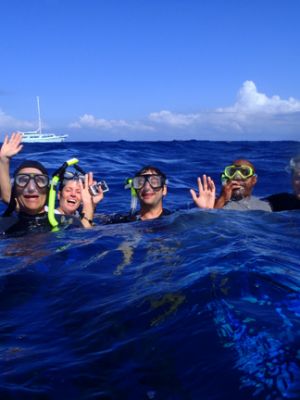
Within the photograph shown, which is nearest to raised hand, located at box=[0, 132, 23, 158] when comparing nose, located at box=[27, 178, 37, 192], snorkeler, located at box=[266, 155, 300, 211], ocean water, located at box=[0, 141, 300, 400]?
nose, located at box=[27, 178, 37, 192]

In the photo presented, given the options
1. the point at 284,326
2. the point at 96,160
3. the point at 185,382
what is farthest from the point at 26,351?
the point at 96,160

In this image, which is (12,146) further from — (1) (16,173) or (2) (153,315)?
(2) (153,315)

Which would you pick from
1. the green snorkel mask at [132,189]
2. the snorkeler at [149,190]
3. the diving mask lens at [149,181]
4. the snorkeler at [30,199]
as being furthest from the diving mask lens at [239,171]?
the snorkeler at [30,199]

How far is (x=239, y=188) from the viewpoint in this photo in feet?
22.0

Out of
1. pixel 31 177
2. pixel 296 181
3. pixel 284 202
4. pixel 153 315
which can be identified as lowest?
pixel 153 315

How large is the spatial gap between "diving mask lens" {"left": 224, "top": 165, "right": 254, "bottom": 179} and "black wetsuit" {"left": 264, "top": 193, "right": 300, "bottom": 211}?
820mm

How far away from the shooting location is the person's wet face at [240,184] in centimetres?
660

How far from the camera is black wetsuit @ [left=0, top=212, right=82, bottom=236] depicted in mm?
5371

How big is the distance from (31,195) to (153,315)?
3.19 m

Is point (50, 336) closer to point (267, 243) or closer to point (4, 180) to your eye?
point (267, 243)

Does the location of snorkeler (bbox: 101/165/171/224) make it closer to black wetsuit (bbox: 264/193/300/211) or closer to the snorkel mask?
the snorkel mask

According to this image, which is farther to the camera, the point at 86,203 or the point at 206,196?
the point at 206,196

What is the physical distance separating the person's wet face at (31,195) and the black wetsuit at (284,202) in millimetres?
3912

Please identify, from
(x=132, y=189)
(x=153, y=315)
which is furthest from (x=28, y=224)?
(x=153, y=315)
